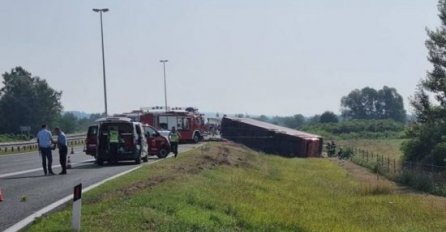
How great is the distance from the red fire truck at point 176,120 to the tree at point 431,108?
1612 cm

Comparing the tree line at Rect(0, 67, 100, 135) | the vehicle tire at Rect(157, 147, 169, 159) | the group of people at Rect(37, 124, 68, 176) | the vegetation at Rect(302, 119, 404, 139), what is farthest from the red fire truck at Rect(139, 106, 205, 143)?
the tree line at Rect(0, 67, 100, 135)

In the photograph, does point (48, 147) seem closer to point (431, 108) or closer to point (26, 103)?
point (431, 108)

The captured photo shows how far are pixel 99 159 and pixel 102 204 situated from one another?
50.9 ft

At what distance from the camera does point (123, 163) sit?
30547mm

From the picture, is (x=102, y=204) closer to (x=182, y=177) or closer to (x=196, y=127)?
(x=182, y=177)

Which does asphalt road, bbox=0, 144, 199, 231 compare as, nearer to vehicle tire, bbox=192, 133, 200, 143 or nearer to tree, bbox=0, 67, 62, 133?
vehicle tire, bbox=192, 133, 200, 143

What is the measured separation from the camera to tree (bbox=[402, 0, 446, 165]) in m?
48.1

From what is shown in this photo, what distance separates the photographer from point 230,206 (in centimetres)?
1633

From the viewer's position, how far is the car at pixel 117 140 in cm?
2925

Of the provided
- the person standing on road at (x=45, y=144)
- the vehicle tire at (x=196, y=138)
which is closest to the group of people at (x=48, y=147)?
the person standing on road at (x=45, y=144)

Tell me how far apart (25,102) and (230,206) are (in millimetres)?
115941

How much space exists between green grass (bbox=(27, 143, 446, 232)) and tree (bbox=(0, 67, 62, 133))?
99214mm

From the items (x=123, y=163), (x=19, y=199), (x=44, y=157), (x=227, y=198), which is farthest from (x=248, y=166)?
(x=19, y=199)

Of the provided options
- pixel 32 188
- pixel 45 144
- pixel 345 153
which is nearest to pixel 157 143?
pixel 45 144
